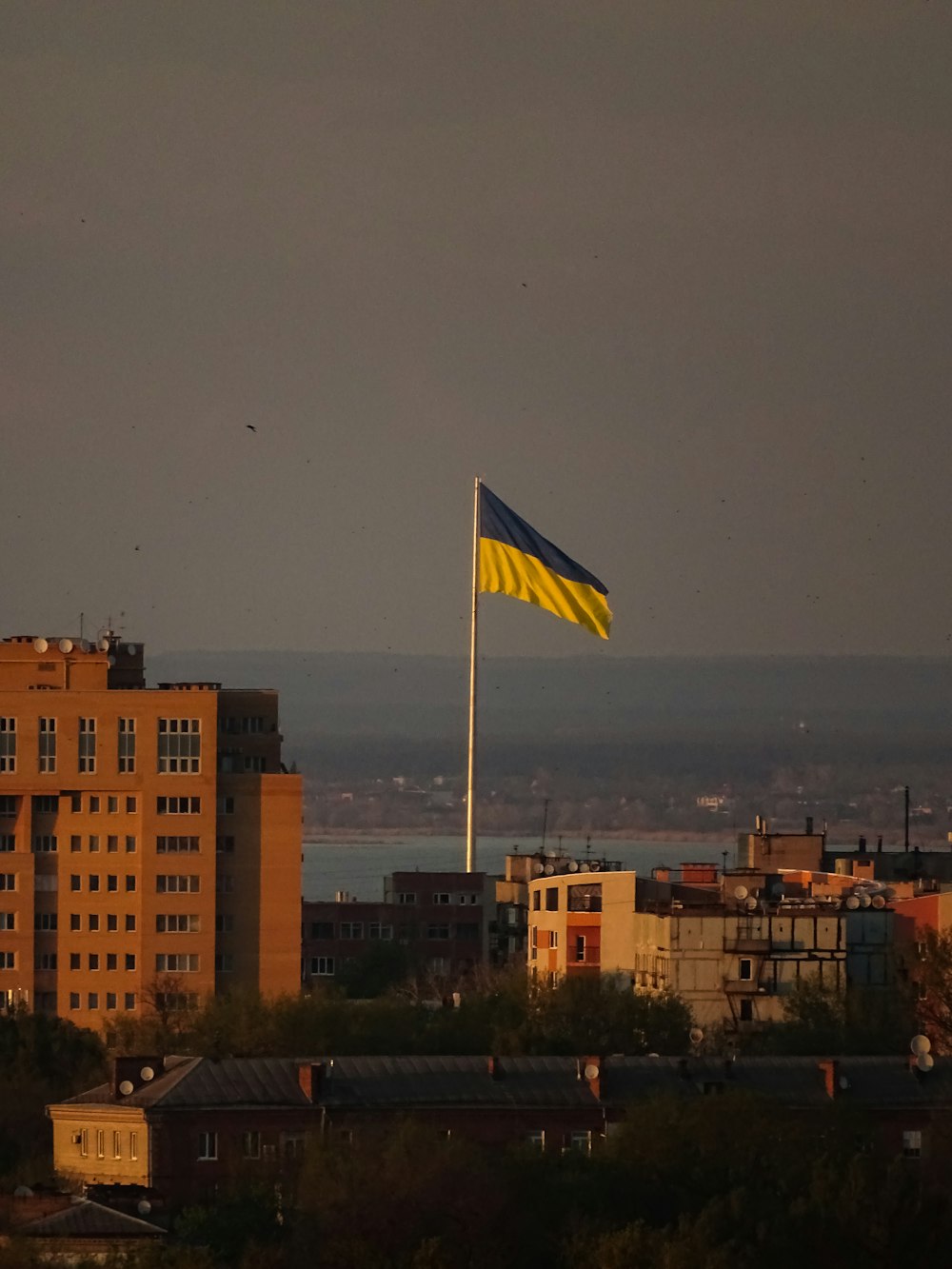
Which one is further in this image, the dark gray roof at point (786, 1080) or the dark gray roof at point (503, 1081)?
the dark gray roof at point (786, 1080)

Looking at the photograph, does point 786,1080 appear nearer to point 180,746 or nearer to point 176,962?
point 176,962

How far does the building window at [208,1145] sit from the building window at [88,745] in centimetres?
4749

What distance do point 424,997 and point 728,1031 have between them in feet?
75.4

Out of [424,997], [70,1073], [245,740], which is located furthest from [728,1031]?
[245,740]

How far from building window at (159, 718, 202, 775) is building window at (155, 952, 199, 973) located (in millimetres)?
5029

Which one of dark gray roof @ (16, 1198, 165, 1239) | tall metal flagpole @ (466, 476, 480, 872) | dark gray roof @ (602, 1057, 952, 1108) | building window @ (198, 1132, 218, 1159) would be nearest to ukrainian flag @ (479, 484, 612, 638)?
tall metal flagpole @ (466, 476, 480, 872)

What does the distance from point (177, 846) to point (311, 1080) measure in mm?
45483

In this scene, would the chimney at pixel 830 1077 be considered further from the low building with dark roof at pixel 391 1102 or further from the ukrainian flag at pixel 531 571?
the ukrainian flag at pixel 531 571

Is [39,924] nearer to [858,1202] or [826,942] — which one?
[826,942]

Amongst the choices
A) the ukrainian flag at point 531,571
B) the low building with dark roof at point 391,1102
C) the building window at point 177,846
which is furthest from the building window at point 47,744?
the low building with dark roof at point 391,1102

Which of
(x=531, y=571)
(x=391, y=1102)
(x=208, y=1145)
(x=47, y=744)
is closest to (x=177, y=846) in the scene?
(x=47, y=744)

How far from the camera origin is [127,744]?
373 ft

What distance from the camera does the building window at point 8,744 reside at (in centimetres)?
11431

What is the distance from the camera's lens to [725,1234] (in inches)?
2376
